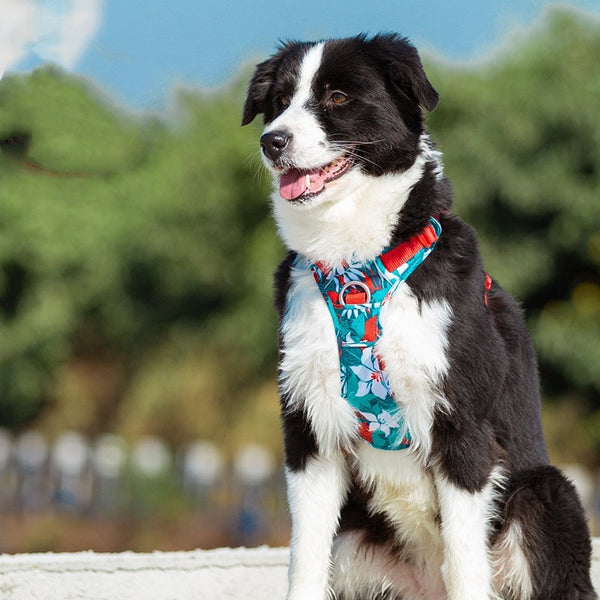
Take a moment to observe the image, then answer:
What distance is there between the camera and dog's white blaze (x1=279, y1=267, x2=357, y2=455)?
2.78 m

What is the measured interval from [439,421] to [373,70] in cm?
111

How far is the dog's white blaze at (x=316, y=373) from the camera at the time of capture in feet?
9.12

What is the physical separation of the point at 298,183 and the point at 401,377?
0.68 m

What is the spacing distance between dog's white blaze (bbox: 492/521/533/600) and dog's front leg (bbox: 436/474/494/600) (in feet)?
0.53

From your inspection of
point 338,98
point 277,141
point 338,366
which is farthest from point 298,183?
point 338,366

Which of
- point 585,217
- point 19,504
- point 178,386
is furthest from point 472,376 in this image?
point 19,504

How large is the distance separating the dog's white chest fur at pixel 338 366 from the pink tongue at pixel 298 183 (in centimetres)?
28

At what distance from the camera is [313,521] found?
280cm

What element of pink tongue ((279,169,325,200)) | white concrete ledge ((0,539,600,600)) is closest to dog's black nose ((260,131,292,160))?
pink tongue ((279,169,325,200))

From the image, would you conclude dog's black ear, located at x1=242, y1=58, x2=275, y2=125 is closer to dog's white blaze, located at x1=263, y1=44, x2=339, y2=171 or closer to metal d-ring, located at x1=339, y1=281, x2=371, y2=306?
dog's white blaze, located at x1=263, y1=44, x2=339, y2=171

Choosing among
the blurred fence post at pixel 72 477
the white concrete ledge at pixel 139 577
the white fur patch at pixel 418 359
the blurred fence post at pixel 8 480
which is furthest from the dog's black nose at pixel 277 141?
the blurred fence post at pixel 8 480

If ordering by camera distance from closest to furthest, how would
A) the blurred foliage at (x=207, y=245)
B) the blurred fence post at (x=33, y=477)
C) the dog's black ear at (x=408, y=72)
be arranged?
1. the dog's black ear at (x=408, y=72)
2. the blurred foliage at (x=207, y=245)
3. the blurred fence post at (x=33, y=477)

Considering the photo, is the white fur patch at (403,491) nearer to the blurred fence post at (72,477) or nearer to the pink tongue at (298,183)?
the pink tongue at (298,183)

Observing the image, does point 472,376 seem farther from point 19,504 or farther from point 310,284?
point 19,504
